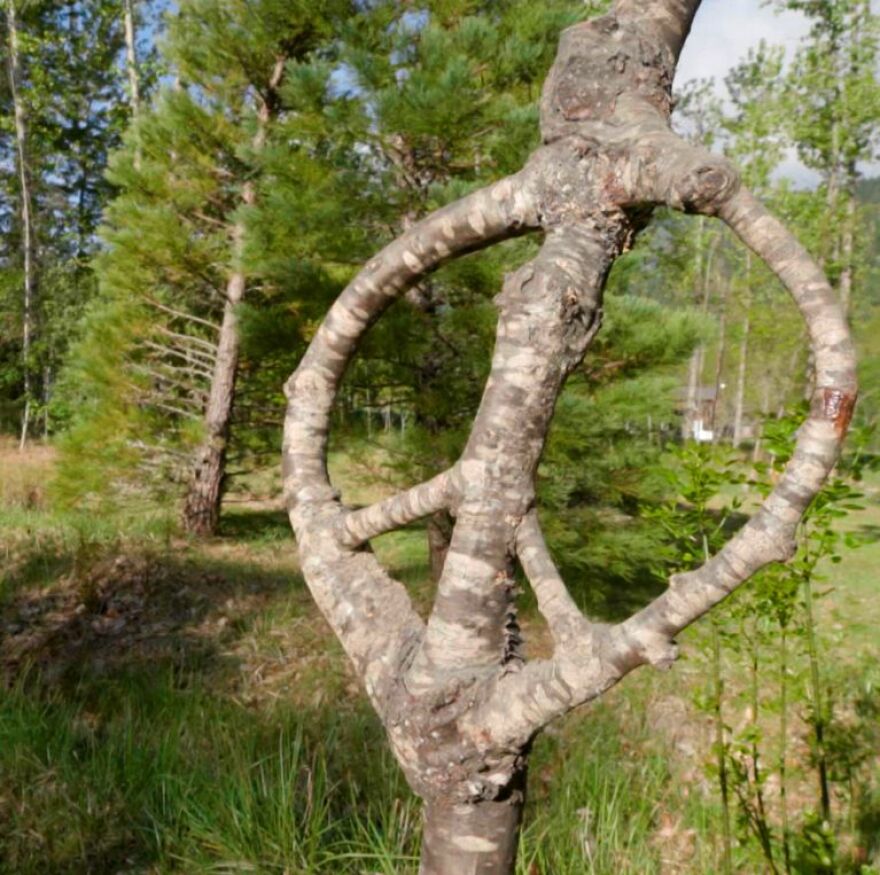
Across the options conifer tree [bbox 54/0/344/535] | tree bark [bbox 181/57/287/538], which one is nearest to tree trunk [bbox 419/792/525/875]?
conifer tree [bbox 54/0/344/535]

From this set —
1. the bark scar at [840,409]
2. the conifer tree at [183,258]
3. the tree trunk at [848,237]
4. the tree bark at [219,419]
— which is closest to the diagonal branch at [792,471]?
the bark scar at [840,409]

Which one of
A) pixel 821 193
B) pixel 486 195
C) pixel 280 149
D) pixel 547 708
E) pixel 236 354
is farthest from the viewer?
pixel 821 193

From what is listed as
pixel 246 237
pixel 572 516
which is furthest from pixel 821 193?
pixel 246 237

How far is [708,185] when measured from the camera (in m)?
1.03

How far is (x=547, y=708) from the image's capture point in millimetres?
1067

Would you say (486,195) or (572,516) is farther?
(572,516)

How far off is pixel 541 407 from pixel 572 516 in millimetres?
4728

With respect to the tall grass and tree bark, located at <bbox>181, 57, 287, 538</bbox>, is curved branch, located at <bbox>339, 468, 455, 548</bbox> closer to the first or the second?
the tall grass

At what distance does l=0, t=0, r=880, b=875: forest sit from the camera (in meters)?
1.17

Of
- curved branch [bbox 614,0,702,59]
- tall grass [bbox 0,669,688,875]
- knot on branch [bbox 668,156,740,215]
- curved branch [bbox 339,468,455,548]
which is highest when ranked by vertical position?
curved branch [bbox 614,0,702,59]

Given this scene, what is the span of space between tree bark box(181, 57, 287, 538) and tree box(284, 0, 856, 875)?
7.33 metres

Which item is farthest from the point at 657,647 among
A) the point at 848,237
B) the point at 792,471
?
the point at 848,237

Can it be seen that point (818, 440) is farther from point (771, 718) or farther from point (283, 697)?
point (771, 718)

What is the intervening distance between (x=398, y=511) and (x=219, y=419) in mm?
7627
